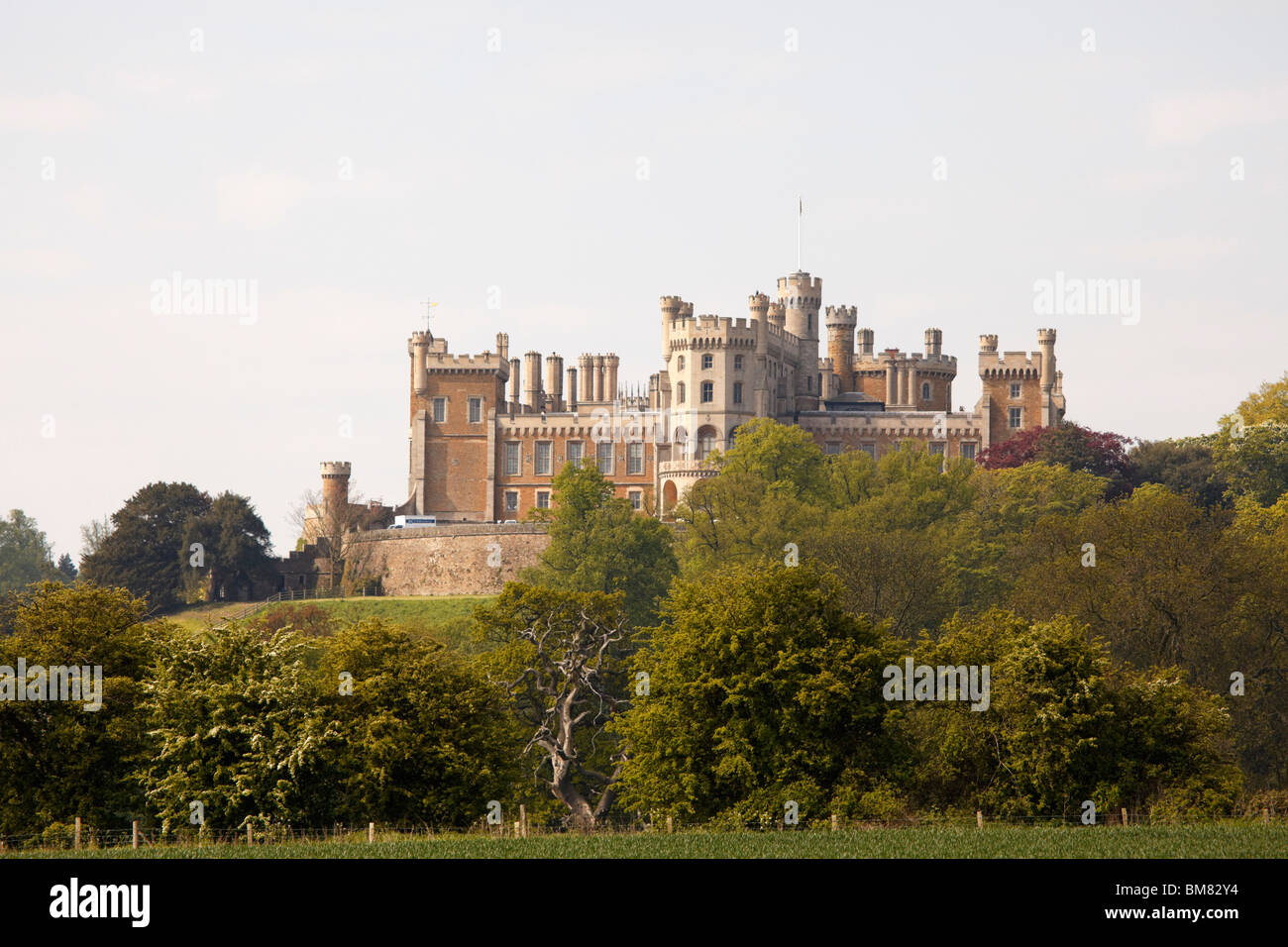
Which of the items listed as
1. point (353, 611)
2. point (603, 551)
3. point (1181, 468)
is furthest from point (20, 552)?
point (1181, 468)

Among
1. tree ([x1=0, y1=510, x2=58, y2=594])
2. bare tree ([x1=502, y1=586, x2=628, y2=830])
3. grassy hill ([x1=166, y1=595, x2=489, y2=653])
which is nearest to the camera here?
bare tree ([x1=502, y1=586, x2=628, y2=830])

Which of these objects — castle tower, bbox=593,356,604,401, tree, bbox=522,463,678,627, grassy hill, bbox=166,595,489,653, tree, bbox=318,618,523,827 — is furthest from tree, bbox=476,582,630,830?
castle tower, bbox=593,356,604,401

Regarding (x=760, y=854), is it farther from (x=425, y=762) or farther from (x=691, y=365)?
(x=691, y=365)

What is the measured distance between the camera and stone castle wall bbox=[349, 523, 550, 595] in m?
84.8

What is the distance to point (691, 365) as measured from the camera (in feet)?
300

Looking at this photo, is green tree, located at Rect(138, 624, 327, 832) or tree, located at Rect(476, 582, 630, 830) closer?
green tree, located at Rect(138, 624, 327, 832)

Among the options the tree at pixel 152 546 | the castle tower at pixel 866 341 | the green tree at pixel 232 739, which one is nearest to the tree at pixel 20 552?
the tree at pixel 152 546

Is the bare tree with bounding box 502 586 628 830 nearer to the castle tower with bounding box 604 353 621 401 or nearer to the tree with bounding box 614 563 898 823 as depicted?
the tree with bounding box 614 563 898 823

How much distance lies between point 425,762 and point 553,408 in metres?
56.9

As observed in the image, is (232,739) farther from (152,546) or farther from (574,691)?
(152,546)

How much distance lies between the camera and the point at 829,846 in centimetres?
3300

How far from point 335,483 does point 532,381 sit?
11.9m

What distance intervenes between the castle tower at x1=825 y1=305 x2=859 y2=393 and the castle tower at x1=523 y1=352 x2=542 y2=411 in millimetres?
16518
